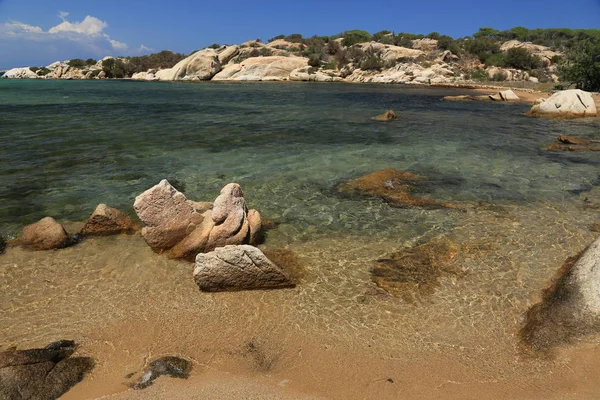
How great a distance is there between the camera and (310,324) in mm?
5922

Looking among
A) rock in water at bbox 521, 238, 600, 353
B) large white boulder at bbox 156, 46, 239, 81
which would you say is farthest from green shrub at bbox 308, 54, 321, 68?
rock in water at bbox 521, 238, 600, 353

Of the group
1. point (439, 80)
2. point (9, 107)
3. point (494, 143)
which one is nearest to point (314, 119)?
point (494, 143)

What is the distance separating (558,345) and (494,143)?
15914mm

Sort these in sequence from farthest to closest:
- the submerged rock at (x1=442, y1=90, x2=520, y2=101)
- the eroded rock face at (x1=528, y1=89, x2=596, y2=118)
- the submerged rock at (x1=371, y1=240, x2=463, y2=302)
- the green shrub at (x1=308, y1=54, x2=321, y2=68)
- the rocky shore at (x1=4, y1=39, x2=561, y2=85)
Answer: the green shrub at (x1=308, y1=54, x2=321, y2=68)
the rocky shore at (x1=4, y1=39, x2=561, y2=85)
the submerged rock at (x1=442, y1=90, x2=520, y2=101)
the eroded rock face at (x1=528, y1=89, x2=596, y2=118)
the submerged rock at (x1=371, y1=240, x2=463, y2=302)

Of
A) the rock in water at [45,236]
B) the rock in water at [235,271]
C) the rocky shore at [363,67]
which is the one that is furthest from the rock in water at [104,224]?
the rocky shore at [363,67]

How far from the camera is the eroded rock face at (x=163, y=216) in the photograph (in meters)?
8.01

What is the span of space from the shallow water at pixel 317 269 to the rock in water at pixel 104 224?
422mm

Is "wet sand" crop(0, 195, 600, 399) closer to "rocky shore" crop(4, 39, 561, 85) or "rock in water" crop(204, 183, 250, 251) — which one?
"rock in water" crop(204, 183, 250, 251)

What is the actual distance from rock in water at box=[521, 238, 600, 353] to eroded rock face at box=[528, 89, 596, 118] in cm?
2696

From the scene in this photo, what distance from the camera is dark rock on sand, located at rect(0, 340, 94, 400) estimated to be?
424 cm

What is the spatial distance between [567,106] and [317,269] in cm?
2971

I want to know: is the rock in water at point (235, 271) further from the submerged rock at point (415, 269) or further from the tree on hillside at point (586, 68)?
the tree on hillside at point (586, 68)

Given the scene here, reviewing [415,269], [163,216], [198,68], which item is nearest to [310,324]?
[415,269]

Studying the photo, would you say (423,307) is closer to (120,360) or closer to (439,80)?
(120,360)
